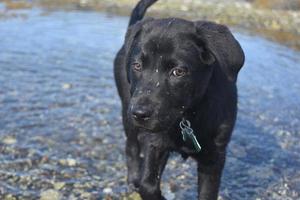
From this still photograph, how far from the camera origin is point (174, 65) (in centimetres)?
392

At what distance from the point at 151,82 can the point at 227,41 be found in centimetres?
62

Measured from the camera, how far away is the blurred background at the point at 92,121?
216 inches

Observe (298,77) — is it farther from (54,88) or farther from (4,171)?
(4,171)

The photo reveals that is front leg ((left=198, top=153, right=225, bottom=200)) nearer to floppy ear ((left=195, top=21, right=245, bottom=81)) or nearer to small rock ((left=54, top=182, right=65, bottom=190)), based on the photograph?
floppy ear ((left=195, top=21, right=245, bottom=81))

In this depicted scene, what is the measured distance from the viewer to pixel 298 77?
9969mm

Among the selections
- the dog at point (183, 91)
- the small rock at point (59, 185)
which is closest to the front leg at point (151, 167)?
the dog at point (183, 91)

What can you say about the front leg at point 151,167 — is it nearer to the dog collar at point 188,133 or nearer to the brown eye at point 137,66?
the dog collar at point 188,133

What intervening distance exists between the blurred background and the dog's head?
1.68 m

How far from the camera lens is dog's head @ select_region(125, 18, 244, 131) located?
3744mm

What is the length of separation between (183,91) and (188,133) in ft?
1.15

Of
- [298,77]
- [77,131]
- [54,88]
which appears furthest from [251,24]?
[77,131]

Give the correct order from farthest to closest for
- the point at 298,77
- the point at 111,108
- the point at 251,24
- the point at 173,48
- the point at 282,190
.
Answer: the point at 251,24 → the point at 298,77 → the point at 111,108 → the point at 282,190 → the point at 173,48

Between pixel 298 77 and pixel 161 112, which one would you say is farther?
pixel 298 77

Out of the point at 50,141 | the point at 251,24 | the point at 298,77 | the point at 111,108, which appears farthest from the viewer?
the point at 251,24
